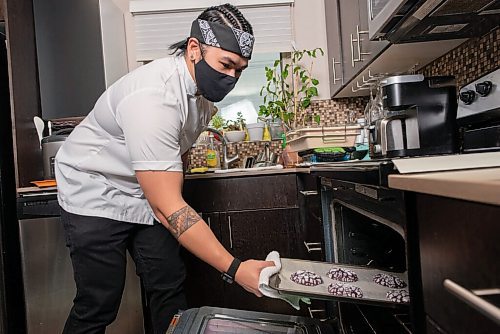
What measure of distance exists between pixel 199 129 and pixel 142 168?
487 millimetres

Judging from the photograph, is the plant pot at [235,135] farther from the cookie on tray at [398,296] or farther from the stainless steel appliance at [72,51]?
the cookie on tray at [398,296]

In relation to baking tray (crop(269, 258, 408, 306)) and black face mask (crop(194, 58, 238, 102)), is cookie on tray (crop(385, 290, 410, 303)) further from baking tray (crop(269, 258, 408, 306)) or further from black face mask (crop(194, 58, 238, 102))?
black face mask (crop(194, 58, 238, 102))

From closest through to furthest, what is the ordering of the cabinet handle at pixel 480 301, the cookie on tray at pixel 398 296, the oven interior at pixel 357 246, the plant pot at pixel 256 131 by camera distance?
the cabinet handle at pixel 480 301
the cookie on tray at pixel 398 296
the oven interior at pixel 357 246
the plant pot at pixel 256 131

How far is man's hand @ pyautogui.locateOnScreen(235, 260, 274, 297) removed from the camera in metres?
1.06

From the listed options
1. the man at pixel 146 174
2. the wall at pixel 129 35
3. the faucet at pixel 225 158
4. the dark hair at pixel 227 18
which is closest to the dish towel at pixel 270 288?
the man at pixel 146 174

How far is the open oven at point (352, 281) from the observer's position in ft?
2.81

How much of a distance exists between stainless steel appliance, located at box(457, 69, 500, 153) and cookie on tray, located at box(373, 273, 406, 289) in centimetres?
40

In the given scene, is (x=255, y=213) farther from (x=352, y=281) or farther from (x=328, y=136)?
(x=352, y=281)

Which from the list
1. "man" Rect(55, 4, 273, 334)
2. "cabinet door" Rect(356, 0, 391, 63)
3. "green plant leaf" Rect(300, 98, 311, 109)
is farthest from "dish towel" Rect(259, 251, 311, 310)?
"green plant leaf" Rect(300, 98, 311, 109)

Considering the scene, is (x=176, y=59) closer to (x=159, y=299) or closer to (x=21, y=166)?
(x=159, y=299)

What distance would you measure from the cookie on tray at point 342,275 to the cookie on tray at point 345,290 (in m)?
0.06

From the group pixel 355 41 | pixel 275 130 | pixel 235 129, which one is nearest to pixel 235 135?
pixel 235 129

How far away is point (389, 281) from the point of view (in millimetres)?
982

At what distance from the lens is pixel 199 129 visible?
165cm
